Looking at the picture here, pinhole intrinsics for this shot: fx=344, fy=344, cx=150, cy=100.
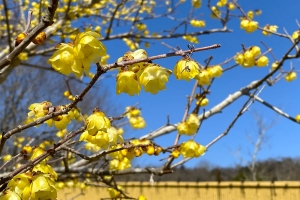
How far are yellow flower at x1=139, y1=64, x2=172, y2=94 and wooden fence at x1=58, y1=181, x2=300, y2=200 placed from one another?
14.7ft

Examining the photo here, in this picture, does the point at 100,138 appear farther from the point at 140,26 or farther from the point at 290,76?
the point at 140,26

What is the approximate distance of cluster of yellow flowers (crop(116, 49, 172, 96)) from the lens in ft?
3.25

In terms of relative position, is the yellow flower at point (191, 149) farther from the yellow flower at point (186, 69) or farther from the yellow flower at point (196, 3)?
the yellow flower at point (196, 3)

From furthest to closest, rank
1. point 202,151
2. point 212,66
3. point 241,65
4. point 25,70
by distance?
point 25,70 < point 241,65 < point 212,66 < point 202,151

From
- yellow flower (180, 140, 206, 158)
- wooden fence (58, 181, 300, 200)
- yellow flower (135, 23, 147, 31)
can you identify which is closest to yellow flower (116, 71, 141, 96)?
yellow flower (180, 140, 206, 158)

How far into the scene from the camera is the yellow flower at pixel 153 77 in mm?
989

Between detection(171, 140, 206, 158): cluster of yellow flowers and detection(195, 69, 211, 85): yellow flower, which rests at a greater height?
detection(195, 69, 211, 85): yellow flower

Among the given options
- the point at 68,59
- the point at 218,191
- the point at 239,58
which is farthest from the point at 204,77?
the point at 218,191

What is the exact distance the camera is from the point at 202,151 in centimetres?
203

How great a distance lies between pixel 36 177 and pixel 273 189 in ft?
19.5

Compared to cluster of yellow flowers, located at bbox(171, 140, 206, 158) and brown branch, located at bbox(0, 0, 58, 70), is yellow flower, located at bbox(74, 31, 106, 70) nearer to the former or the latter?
brown branch, located at bbox(0, 0, 58, 70)

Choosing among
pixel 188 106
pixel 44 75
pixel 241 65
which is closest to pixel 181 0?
pixel 241 65

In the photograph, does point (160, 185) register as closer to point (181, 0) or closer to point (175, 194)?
point (175, 194)

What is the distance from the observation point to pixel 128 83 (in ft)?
3.32
